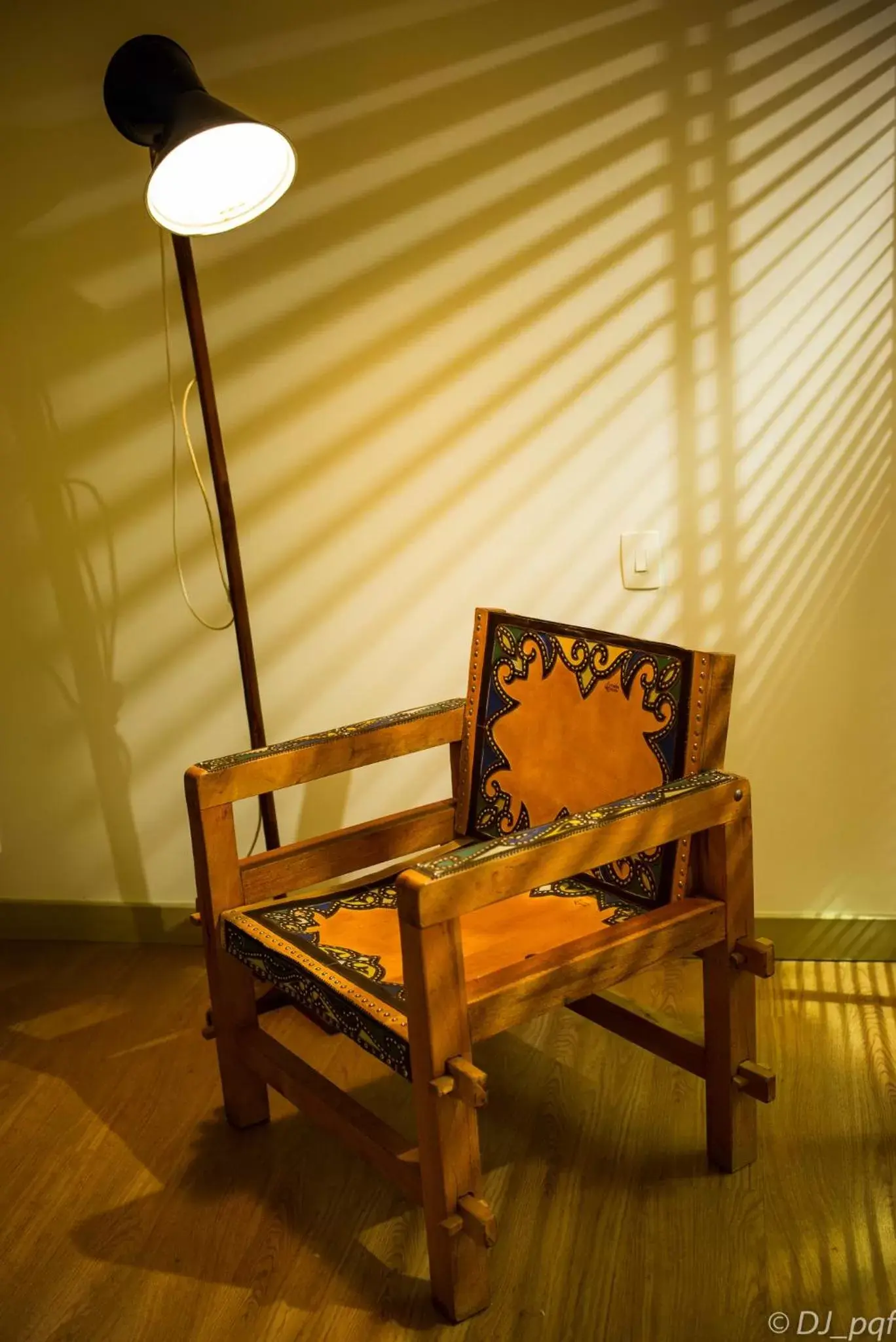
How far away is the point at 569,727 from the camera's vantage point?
2.00 meters

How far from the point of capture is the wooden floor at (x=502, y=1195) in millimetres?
1675

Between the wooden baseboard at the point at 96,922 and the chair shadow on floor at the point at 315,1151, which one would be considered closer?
the chair shadow on floor at the point at 315,1151

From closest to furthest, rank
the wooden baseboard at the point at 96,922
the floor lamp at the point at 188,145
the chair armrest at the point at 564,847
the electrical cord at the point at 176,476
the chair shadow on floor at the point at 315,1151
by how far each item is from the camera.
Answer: the chair armrest at the point at 564,847 → the chair shadow on floor at the point at 315,1151 → the floor lamp at the point at 188,145 → the electrical cord at the point at 176,476 → the wooden baseboard at the point at 96,922

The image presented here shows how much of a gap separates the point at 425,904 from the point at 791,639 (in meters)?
1.17

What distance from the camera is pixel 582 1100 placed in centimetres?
212

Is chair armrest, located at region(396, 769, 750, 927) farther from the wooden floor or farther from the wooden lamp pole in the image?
the wooden lamp pole

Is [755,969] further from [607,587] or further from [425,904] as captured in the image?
[607,587]

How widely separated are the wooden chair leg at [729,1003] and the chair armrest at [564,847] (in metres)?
0.07

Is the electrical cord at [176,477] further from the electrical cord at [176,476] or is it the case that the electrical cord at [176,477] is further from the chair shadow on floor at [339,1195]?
the chair shadow on floor at [339,1195]

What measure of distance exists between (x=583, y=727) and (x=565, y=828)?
34 cm

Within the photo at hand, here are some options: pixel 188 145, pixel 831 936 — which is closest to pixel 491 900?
pixel 831 936

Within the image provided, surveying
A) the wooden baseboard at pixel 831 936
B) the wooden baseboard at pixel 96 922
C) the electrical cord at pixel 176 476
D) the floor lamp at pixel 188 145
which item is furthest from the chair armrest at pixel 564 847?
the wooden baseboard at pixel 96 922

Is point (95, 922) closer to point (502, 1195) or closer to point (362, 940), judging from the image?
point (362, 940)

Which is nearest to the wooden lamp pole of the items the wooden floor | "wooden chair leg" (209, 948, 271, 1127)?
"wooden chair leg" (209, 948, 271, 1127)
